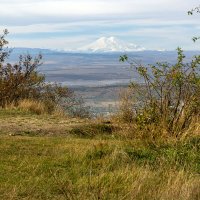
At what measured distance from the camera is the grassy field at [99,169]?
283 inches

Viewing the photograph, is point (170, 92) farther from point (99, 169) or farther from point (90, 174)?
point (90, 174)

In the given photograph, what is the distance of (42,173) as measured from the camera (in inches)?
335

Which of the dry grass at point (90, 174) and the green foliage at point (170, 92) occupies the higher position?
the green foliage at point (170, 92)

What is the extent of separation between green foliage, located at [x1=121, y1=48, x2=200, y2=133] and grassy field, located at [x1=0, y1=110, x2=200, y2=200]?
117cm

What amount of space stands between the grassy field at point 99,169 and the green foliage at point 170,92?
1168 millimetres

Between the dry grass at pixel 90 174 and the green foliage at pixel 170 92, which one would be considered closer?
the dry grass at pixel 90 174

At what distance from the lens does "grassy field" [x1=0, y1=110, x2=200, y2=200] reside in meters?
7.20

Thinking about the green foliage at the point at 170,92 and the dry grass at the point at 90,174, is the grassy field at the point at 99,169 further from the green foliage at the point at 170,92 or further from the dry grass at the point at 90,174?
the green foliage at the point at 170,92

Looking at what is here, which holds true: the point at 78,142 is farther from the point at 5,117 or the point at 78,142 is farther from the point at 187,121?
the point at 5,117

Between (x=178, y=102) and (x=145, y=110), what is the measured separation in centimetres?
90

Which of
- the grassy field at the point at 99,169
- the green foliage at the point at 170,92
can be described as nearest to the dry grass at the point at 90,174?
the grassy field at the point at 99,169

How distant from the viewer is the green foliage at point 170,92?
12.1 m

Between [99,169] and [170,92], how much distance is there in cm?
429

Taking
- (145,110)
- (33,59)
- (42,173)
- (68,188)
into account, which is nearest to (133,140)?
(145,110)
